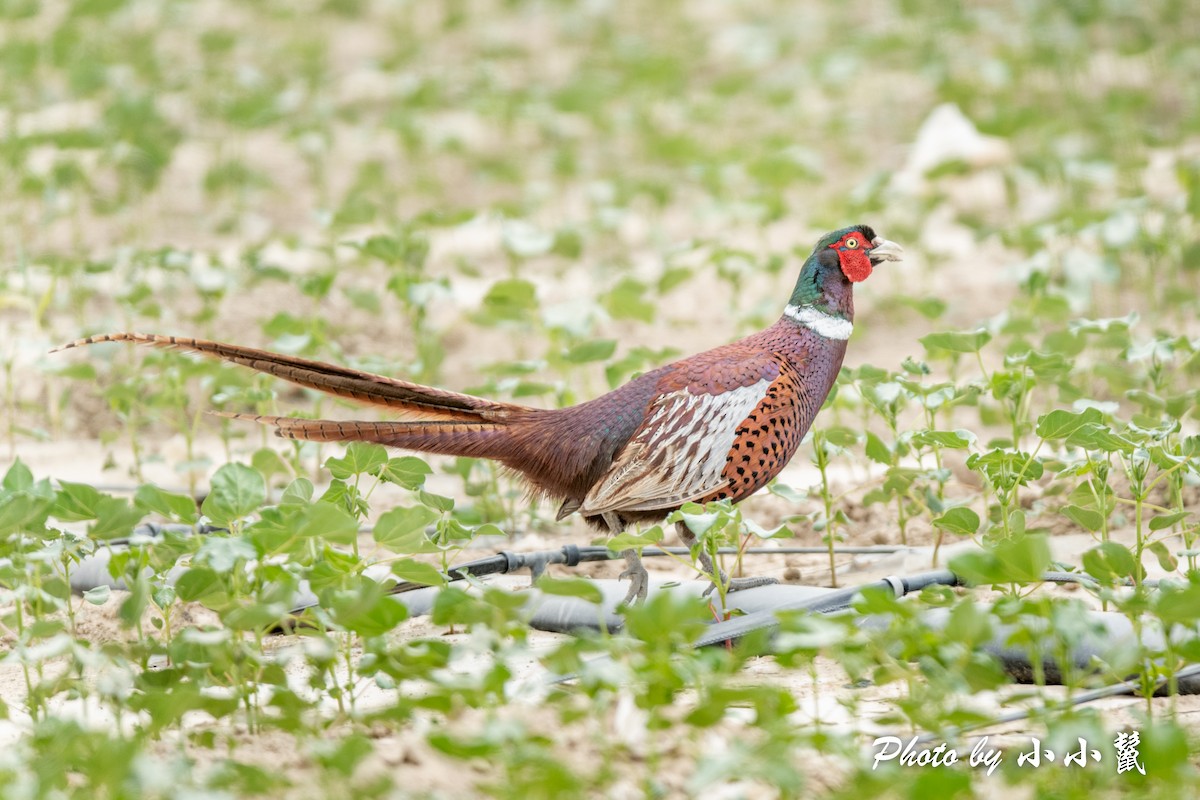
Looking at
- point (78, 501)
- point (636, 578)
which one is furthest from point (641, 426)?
point (78, 501)

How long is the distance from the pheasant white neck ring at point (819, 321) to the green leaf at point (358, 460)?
116 centimetres

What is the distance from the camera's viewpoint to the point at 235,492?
112 inches

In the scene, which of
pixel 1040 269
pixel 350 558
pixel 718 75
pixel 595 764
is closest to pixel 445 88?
pixel 718 75

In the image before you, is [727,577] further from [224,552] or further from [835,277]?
[224,552]

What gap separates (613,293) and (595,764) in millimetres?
3048

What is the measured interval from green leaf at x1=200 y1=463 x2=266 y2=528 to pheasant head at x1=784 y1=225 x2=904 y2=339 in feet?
5.12

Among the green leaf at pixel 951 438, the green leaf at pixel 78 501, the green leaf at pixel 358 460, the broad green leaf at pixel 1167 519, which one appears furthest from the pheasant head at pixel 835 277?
the green leaf at pixel 78 501

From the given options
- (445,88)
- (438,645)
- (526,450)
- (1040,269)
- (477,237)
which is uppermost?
(445,88)

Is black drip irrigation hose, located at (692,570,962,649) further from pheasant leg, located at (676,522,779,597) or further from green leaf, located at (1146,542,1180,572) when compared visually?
green leaf, located at (1146,542,1180,572)

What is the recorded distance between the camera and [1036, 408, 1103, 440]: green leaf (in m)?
3.29

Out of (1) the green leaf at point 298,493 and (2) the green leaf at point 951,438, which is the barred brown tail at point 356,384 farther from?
(2) the green leaf at point 951,438

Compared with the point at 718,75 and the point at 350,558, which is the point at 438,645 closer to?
the point at 350,558

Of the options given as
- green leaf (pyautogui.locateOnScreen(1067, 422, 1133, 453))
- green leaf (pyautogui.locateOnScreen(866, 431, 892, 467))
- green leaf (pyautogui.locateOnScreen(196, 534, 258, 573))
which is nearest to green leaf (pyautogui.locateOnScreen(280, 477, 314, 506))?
green leaf (pyautogui.locateOnScreen(196, 534, 258, 573))

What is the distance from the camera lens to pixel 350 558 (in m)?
2.89
